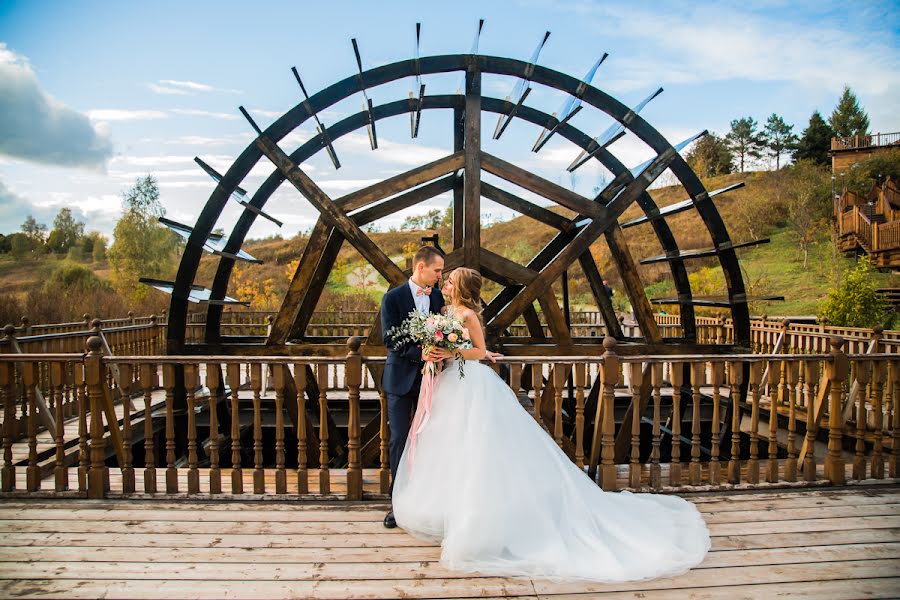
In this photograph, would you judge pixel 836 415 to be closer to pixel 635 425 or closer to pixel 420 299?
pixel 635 425

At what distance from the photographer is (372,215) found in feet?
19.8

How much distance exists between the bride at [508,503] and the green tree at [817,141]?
4804 centimetres

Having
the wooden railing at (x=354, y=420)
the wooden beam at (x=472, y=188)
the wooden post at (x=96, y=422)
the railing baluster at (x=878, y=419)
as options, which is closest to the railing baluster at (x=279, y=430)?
the wooden railing at (x=354, y=420)

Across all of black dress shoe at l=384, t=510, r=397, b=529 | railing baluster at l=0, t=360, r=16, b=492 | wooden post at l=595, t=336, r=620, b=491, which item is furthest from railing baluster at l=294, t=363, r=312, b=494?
wooden post at l=595, t=336, r=620, b=491

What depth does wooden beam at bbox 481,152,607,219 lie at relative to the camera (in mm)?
5770

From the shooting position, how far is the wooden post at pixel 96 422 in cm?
370

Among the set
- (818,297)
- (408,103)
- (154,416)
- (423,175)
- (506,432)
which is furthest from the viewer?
(818,297)

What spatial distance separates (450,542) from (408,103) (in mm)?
4816

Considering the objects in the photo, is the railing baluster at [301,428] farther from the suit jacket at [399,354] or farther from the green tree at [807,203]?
the green tree at [807,203]

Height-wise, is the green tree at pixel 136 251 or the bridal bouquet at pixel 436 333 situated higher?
the green tree at pixel 136 251

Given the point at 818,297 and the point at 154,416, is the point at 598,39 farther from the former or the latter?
the point at 154,416

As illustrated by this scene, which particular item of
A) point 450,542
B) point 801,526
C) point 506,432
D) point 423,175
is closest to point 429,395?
point 506,432

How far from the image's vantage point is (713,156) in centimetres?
5484

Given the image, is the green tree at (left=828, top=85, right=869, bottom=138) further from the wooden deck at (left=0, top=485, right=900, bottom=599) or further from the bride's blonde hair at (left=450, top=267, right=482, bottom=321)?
the bride's blonde hair at (left=450, top=267, right=482, bottom=321)
